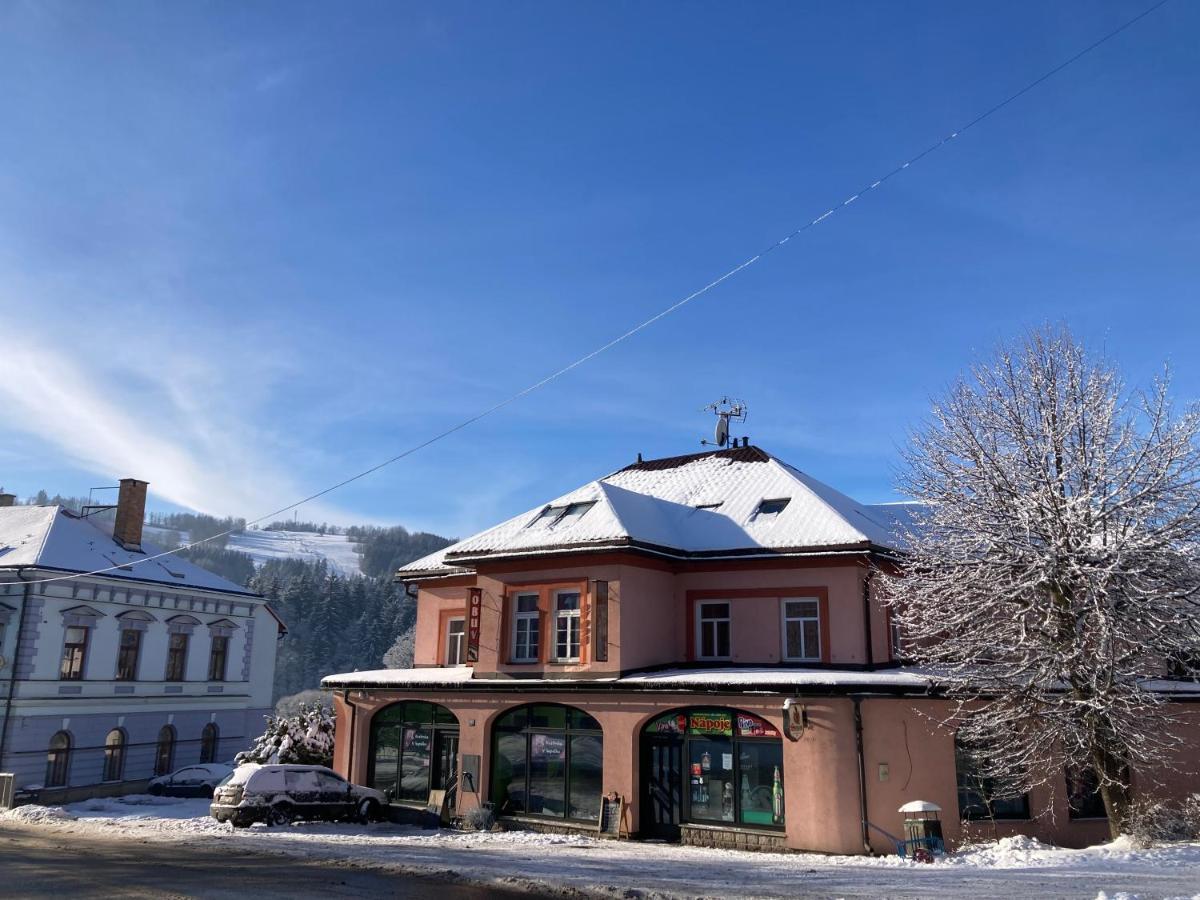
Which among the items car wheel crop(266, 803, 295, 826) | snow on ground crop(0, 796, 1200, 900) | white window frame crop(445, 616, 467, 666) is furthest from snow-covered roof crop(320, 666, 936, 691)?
car wheel crop(266, 803, 295, 826)

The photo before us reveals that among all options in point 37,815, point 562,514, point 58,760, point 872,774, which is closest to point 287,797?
point 37,815

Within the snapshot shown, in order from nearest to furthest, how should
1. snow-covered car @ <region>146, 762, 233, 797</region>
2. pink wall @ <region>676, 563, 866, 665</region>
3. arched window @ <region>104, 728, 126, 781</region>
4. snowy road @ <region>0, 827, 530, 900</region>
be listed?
snowy road @ <region>0, 827, 530, 900</region>
pink wall @ <region>676, 563, 866, 665</region>
snow-covered car @ <region>146, 762, 233, 797</region>
arched window @ <region>104, 728, 126, 781</region>

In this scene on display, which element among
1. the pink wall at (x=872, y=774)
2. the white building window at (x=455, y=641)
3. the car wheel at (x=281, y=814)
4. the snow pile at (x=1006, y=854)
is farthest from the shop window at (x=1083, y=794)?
the car wheel at (x=281, y=814)

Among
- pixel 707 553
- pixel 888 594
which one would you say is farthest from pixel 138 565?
pixel 888 594

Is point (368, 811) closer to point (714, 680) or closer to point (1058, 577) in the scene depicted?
point (714, 680)

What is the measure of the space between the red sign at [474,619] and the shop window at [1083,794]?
14639 millimetres

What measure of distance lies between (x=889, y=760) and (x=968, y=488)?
6.11m

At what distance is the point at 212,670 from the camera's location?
3894 centimetres

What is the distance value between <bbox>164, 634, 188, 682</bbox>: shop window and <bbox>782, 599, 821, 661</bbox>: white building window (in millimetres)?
26415

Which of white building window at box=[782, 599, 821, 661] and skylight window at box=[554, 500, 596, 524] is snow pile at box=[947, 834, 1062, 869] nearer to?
white building window at box=[782, 599, 821, 661]

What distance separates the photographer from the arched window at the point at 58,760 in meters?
31.4

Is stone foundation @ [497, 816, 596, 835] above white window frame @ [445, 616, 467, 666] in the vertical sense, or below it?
below

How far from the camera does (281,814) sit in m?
22.1

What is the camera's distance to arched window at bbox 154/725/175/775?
3588cm
